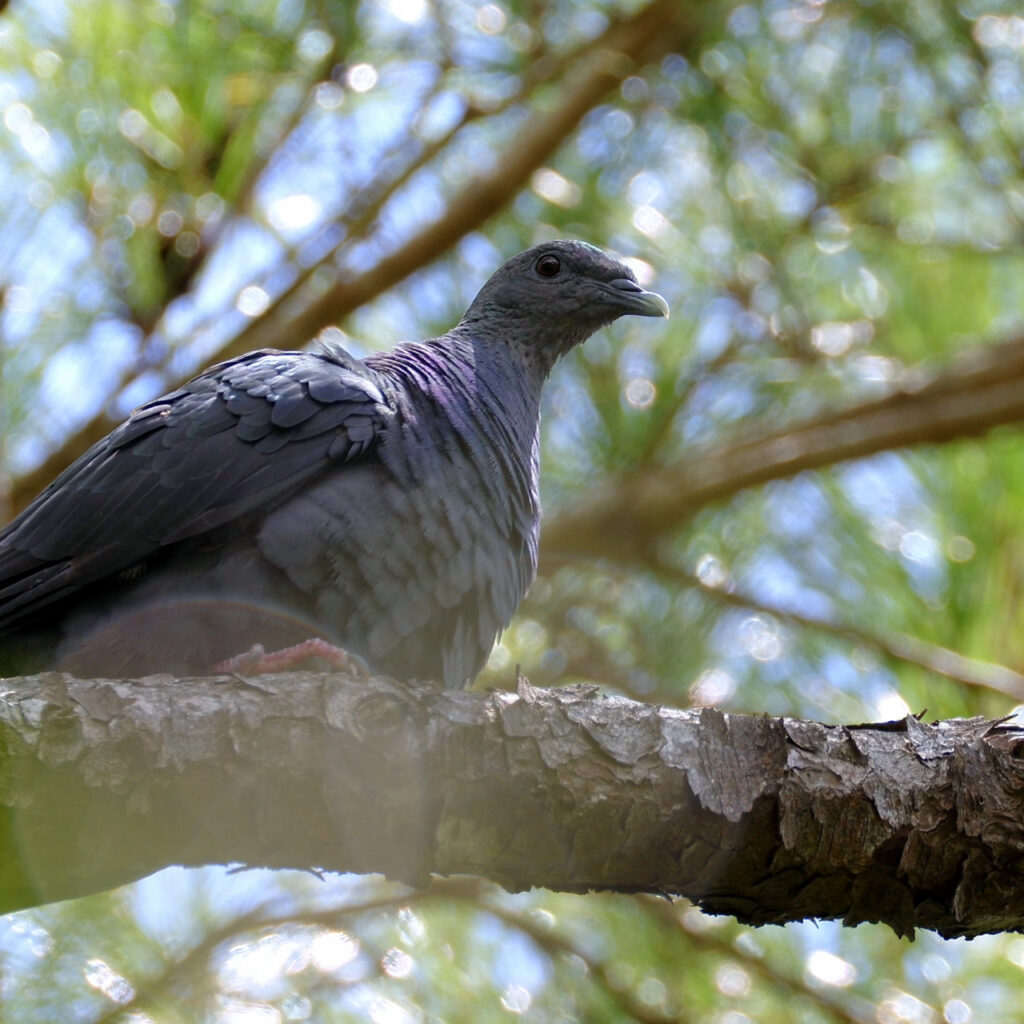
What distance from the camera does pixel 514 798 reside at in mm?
2498

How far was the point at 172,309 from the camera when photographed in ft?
16.9

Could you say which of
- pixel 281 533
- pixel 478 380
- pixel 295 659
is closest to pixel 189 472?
pixel 281 533

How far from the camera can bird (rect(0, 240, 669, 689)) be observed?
10.4 ft

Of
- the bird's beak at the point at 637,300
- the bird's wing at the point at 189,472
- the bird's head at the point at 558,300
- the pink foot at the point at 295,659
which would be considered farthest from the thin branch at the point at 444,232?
the pink foot at the point at 295,659

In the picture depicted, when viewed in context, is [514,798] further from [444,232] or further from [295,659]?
[444,232]

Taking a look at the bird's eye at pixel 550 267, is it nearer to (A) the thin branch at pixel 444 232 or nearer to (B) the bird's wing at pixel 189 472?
(A) the thin branch at pixel 444 232

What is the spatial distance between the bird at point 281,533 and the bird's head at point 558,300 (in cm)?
63

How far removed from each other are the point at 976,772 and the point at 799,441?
92.7 inches

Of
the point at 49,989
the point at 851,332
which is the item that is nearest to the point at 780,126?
the point at 851,332

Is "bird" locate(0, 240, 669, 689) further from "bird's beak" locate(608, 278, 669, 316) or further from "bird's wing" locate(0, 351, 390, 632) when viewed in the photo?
"bird's beak" locate(608, 278, 669, 316)

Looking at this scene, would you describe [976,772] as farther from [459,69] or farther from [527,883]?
[459,69]

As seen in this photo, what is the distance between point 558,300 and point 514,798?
208cm

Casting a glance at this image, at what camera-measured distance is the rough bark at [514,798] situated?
2.45m

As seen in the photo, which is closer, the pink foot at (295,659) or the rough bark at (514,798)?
the rough bark at (514,798)
